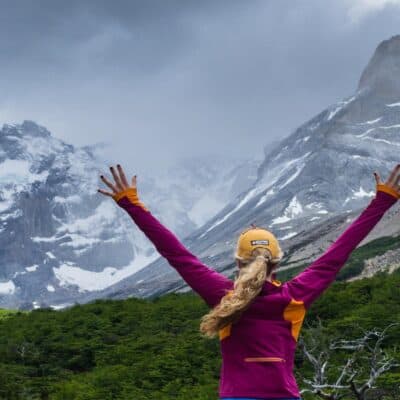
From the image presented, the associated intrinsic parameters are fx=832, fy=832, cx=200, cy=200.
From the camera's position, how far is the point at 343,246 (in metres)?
7.82

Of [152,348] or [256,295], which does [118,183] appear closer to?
[256,295]

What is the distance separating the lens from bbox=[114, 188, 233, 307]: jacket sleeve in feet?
24.9

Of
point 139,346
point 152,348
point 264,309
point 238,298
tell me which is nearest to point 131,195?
point 238,298

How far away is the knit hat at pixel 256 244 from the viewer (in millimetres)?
7398

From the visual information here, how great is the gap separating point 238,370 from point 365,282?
4067 cm

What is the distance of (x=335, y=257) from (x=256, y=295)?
1.04 meters

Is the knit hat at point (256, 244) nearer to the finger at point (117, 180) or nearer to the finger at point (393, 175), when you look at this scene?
the finger at point (117, 180)

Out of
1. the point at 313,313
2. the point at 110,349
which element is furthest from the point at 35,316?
the point at 313,313

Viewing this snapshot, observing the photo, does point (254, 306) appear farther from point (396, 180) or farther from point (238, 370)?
point (396, 180)

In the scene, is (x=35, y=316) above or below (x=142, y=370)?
above

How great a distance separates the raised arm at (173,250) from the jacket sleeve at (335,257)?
654mm

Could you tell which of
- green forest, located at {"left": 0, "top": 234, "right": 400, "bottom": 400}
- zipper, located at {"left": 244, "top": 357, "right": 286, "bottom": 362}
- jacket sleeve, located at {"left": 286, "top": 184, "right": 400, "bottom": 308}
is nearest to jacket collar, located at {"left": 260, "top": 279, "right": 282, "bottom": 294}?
jacket sleeve, located at {"left": 286, "top": 184, "right": 400, "bottom": 308}

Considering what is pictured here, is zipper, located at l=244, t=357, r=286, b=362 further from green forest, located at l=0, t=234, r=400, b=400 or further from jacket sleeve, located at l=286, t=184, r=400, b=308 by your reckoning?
green forest, located at l=0, t=234, r=400, b=400

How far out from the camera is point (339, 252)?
306 inches
